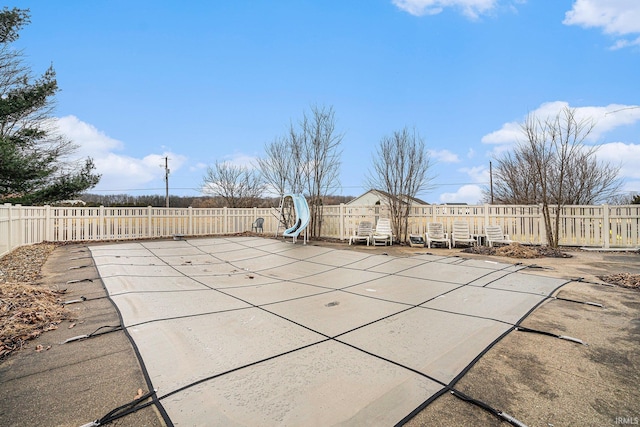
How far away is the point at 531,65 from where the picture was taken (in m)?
8.71

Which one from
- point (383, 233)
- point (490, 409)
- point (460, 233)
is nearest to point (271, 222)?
point (383, 233)

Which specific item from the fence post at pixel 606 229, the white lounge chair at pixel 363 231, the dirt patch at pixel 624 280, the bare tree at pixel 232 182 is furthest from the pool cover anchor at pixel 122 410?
the bare tree at pixel 232 182

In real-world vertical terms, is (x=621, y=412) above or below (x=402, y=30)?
below

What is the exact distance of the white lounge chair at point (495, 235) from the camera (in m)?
8.85

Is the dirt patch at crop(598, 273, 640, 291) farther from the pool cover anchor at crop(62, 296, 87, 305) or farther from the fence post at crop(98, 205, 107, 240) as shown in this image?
the fence post at crop(98, 205, 107, 240)

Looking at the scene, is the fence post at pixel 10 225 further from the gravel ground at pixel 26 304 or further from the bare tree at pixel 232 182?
the bare tree at pixel 232 182

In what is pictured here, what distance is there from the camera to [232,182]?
85.8 feet

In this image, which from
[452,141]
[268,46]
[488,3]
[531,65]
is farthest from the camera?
[452,141]

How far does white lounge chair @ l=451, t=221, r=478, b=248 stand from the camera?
9163 mm

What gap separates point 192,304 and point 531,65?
35.5ft

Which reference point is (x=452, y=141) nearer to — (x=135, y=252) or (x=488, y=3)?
(x=488, y=3)

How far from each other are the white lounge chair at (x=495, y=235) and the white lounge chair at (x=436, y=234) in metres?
1.16

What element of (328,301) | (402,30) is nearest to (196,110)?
(402,30)

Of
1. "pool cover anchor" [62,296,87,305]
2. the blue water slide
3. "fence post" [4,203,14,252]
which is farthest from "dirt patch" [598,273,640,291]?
"fence post" [4,203,14,252]
